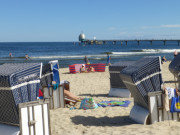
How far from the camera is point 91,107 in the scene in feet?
25.2

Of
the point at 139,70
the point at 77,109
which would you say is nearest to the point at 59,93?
the point at 77,109

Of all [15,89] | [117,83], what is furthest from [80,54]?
[15,89]

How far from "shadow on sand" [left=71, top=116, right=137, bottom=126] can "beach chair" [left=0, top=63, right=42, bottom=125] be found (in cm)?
163

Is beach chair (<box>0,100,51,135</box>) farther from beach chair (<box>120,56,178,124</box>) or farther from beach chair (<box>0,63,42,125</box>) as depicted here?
beach chair (<box>120,56,178,124</box>)

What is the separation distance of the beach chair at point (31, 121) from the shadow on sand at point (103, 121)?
4.55ft

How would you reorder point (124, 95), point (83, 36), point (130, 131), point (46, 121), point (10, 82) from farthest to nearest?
1. point (83, 36)
2. point (124, 95)
3. point (130, 131)
4. point (46, 121)
5. point (10, 82)

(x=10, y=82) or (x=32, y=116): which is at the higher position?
(x=10, y=82)

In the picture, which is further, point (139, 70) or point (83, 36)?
point (83, 36)

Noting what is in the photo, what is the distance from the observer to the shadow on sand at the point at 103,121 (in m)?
6.14

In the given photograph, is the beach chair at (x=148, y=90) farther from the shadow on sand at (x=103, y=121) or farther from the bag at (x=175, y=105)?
the shadow on sand at (x=103, y=121)

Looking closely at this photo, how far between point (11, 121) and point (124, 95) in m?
5.06

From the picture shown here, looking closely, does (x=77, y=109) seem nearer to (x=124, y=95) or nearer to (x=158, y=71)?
(x=124, y=95)

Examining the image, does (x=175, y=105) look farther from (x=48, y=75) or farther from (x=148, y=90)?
(x=48, y=75)

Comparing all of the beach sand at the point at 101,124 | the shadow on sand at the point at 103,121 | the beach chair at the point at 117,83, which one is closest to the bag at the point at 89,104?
the beach sand at the point at 101,124
